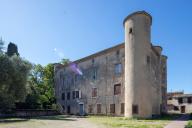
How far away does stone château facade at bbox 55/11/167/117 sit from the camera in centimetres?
3438

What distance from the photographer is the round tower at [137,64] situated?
33.9 meters

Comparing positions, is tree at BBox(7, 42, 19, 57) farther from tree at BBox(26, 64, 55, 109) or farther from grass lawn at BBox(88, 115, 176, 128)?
grass lawn at BBox(88, 115, 176, 128)

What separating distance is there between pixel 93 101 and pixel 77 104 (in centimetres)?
499

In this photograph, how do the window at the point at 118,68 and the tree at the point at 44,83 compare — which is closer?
the window at the point at 118,68

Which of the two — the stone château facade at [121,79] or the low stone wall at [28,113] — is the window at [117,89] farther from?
the low stone wall at [28,113]

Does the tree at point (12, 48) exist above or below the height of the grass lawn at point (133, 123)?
above

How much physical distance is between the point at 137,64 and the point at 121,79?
185 inches

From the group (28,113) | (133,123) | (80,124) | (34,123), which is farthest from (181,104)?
(34,123)

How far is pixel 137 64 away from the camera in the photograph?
34.7 m

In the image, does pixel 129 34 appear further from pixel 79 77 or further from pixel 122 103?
pixel 79 77

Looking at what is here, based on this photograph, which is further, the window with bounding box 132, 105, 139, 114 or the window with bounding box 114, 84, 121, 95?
the window with bounding box 114, 84, 121, 95

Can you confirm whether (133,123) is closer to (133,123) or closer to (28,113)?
(133,123)

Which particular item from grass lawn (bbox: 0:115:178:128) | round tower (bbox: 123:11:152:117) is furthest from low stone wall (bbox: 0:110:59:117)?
round tower (bbox: 123:11:152:117)

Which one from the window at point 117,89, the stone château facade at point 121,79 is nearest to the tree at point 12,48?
the stone château facade at point 121,79
